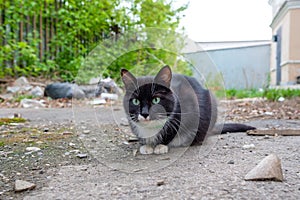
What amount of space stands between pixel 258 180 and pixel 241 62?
27.9ft

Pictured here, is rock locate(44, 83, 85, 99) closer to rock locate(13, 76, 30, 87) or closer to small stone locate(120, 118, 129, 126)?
rock locate(13, 76, 30, 87)

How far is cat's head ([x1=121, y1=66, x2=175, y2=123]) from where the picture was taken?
1395 mm

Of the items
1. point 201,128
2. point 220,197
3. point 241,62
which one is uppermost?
point 241,62

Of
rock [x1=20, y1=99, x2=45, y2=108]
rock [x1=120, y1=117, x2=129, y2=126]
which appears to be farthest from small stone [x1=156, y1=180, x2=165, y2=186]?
rock [x1=20, y1=99, x2=45, y2=108]

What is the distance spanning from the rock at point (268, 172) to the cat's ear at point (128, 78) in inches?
25.4

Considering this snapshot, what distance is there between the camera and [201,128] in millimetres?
1646

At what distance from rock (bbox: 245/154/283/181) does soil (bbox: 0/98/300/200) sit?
0.02 metres

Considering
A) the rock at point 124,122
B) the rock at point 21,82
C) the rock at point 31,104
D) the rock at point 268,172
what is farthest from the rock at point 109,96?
the rock at point 21,82

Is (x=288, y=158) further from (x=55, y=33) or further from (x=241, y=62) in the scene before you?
(x=241, y=62)

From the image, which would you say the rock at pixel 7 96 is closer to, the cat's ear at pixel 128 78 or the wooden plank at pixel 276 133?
the cat's ear at pixel 128 78

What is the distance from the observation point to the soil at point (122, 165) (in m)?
0.98

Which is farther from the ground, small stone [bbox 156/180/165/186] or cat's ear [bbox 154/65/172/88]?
cat's ear [bbox 154/65/172/88]

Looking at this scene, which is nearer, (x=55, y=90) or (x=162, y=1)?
(x=55, y=90)

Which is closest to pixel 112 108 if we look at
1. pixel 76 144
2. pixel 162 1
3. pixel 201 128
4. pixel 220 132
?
pixel 76 144
